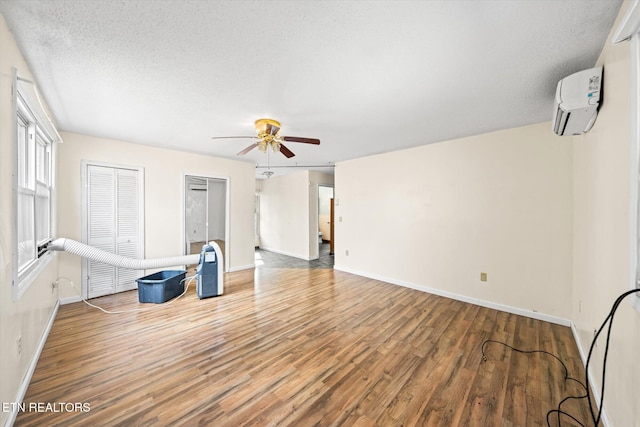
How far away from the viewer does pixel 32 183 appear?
218 centimetres

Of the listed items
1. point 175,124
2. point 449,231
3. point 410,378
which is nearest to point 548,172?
point 449,231

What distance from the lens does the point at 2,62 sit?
135cm

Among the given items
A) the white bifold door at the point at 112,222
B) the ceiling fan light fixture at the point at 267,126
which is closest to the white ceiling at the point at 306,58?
the ceiling fan light fixture at the point at 267,126

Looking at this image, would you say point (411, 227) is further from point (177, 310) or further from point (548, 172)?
point (177, 310)

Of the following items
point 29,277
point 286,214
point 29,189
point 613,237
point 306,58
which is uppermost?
point 306,58

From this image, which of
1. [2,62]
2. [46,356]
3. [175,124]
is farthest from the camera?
[175,124]

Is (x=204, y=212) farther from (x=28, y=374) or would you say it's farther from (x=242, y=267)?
(x=28, y=374)

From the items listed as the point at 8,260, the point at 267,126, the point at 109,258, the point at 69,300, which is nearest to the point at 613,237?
the point at 267,126

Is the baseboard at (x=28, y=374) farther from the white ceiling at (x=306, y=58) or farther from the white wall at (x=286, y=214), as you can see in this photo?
the white wall at (x=286, y=214)

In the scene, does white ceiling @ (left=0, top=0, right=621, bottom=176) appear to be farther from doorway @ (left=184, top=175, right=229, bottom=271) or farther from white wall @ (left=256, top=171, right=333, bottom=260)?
white wall @ (left=256, top=171, right=333, bottom=260)

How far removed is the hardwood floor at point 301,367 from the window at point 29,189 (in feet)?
2.71

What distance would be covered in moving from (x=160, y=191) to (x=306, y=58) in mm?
3606

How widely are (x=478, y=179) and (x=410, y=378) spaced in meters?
2.71

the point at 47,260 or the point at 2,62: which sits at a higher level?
the point at 2,62
